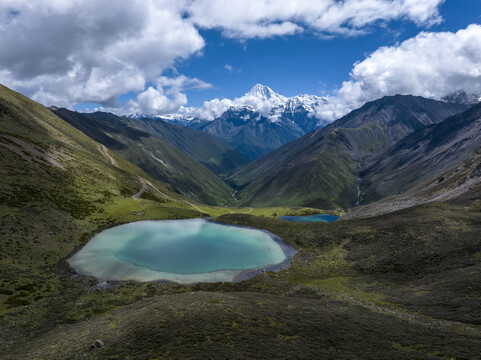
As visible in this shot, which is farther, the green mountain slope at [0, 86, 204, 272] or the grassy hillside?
the green mountain slope at [0, 86, 204, 272]

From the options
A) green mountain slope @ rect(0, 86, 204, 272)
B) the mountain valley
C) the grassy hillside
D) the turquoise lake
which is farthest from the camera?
green mountain slope @ rect(0, 86, 204, 272)

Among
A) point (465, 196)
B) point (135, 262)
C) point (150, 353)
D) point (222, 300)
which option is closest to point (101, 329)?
point (150, 353)

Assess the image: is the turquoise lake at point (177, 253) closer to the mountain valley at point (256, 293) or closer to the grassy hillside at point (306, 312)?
the mountain valley at point (256, 293)

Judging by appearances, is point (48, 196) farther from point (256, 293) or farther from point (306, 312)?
point (306, 312)

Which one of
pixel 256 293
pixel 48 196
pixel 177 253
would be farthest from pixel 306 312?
pixel 48 196

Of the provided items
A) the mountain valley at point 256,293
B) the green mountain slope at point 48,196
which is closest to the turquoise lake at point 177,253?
the mountain valley at point 256,293

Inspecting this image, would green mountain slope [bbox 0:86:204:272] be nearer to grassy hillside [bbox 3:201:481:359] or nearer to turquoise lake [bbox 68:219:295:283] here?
turquoise lake [bbox 68:219:295:283]

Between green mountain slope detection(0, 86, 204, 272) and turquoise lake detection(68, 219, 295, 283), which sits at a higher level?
green mountain slope detection(0, 86, 204, 272)

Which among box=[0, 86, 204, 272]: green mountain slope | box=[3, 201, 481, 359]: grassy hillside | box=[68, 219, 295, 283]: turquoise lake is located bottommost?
box=[3, 201, 481, 359]: grassy hillside

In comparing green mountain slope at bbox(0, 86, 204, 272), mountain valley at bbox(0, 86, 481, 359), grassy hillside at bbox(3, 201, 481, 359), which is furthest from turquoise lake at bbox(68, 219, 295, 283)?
green mountain slope at bbox(0, 86, 204, 272)
